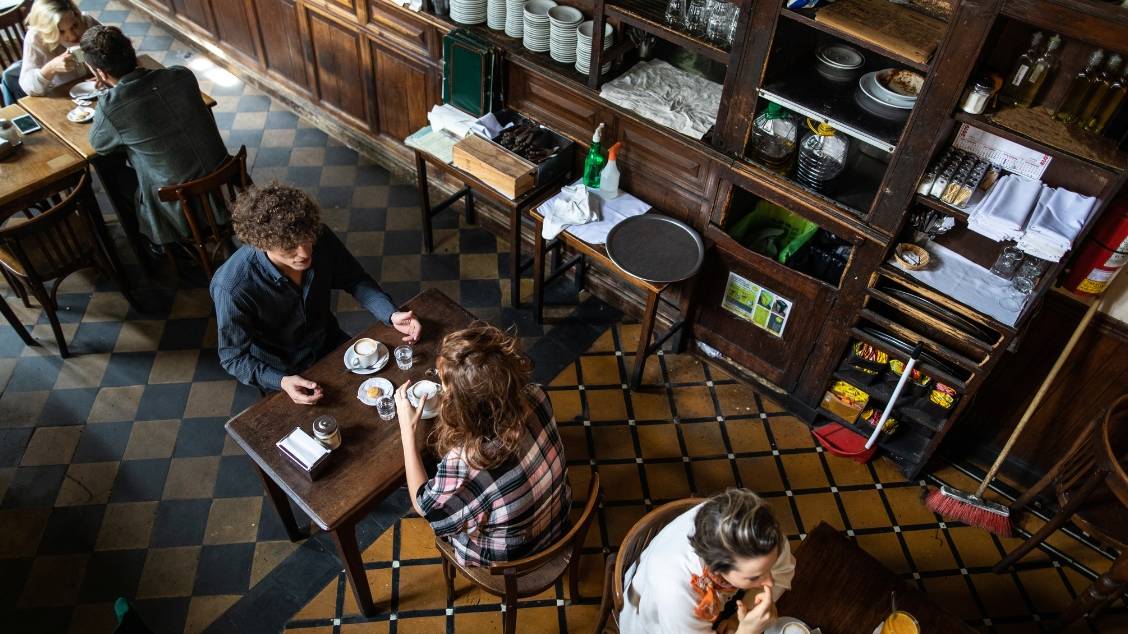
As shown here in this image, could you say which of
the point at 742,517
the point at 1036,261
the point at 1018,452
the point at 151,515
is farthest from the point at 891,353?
the point at 151,515

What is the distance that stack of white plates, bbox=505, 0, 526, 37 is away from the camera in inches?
156

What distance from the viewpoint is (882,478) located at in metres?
3.88

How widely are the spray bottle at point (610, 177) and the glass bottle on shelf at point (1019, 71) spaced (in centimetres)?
168

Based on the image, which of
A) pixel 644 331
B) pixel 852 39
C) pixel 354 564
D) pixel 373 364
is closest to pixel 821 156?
pixel 852 39

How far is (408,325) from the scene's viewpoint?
311cm

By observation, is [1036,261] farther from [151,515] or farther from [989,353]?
[151,515]

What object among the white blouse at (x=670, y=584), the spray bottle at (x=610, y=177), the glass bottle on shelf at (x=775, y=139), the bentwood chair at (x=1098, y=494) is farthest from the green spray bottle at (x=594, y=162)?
the bentwood chair at (x=1098, y=494)

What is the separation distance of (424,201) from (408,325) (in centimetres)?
166

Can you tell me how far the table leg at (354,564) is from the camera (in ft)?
8.72

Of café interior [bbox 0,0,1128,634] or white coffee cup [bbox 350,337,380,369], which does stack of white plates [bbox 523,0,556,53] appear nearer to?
café interior [bbox 0,0,1128,634]

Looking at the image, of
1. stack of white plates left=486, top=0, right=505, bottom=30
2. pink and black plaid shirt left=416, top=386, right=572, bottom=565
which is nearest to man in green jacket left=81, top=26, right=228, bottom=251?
stack of white plates left=486, top=0, right=505, bottom=30

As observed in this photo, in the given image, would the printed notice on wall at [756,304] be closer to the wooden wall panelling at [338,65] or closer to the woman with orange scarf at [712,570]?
the woman with orange scarf at [712,570]

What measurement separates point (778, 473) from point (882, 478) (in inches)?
21.3

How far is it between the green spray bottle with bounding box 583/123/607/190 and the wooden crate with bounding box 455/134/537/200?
27 centimetres
